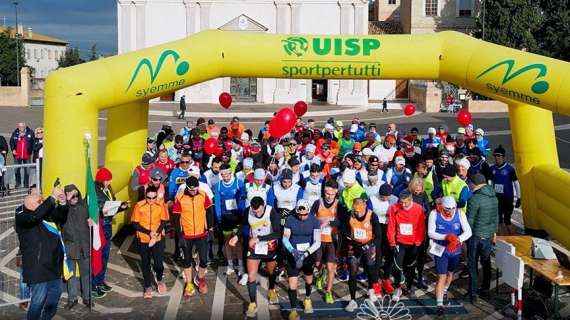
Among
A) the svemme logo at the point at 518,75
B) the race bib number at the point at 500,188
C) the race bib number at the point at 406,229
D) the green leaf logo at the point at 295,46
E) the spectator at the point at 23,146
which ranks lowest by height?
the race bib number at the point at 406,229

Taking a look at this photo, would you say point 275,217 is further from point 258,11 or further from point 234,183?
point 258,11

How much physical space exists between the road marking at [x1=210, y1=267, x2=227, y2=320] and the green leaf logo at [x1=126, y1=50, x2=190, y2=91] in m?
3.25

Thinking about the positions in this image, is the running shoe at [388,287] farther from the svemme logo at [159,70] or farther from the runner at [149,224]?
the svemme logo at [159,70]

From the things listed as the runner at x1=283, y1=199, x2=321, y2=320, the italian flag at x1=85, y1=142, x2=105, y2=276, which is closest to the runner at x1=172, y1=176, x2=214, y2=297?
the italian flag at x1=85, y1=142, x2=105, y2=276

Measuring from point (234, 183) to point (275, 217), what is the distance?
159 centimetres

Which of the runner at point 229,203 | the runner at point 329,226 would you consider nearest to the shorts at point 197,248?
the runner at point 229,203

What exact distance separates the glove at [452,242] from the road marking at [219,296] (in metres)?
3.15

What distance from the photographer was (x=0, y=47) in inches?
2557

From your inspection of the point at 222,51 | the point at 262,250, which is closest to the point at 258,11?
the point at 222,51

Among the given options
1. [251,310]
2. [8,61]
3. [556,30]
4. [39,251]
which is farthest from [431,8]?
[39,251]

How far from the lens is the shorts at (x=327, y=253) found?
8.30 metres

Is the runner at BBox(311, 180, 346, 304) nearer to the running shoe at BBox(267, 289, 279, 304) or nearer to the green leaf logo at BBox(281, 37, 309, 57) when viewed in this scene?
the running shoe at BBox(267, 289, 279, 304)

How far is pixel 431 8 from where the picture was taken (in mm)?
57375

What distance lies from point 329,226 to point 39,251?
368cm
